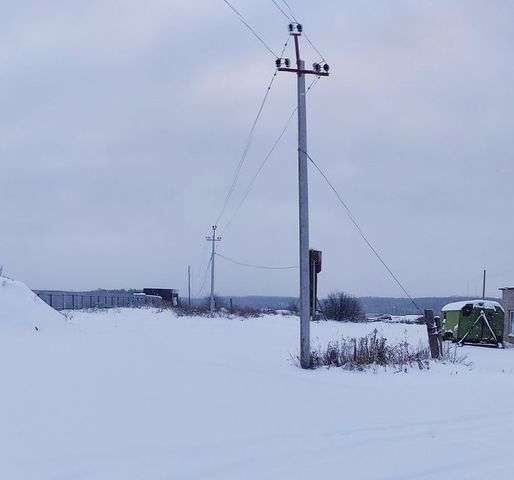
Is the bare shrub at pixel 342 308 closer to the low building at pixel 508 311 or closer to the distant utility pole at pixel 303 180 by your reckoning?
the low building at pixel 508 311

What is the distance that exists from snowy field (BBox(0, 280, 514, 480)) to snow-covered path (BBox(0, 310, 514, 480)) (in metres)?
0.02

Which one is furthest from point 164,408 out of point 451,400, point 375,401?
point 451,400

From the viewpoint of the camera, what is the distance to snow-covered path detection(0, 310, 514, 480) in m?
5.27

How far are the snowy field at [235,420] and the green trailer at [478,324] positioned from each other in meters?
18.8

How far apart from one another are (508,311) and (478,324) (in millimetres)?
7117

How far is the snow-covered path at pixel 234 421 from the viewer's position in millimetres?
5273

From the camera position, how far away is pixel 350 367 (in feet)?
38.1

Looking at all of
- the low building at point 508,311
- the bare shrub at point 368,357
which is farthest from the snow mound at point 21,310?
the low building at point 508,311

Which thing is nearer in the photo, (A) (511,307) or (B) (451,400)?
(B) (451,400)

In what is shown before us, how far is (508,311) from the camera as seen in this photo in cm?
3509

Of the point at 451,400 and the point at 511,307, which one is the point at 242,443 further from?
the point at 511,307

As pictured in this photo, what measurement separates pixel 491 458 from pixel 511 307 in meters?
31.5

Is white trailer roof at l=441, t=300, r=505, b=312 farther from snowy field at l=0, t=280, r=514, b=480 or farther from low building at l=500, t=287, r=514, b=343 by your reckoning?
snowy field at l=0, t=280, r=514, b=480

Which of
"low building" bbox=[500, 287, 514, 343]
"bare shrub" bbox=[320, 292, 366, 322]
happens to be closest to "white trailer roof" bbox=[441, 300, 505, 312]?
"low building" bbox=[500, 287, 514, 343]
